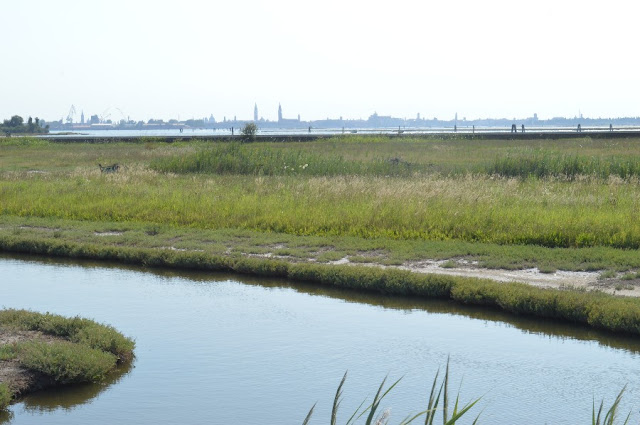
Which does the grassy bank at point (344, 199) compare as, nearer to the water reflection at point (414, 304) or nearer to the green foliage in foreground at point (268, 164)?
the green foliage in foreground at point (268, 164)

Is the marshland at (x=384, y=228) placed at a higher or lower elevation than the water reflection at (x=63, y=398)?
higher

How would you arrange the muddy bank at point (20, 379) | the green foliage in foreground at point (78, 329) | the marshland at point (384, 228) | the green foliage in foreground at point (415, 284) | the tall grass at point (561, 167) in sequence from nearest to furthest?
the muddy bank at point (20, 379) → the green foliage in foreground at point (78, 329) → the green foliage in foreground at point (415, 284) → the marshland at point (384, 228) → the tall grass at point (561, 167)

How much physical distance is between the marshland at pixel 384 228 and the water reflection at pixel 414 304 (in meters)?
0.14

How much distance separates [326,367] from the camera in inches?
446

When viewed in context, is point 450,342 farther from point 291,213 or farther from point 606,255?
point 291,213

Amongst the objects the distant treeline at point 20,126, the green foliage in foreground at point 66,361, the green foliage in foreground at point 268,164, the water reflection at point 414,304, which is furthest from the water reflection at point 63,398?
the distant treeline at point 20,126

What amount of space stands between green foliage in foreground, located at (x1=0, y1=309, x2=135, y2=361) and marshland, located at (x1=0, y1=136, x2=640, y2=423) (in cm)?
311

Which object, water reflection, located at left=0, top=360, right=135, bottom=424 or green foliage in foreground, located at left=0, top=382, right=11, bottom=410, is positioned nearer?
green foliage in foreground, located at left=0, top=382, right=11, bottom=410

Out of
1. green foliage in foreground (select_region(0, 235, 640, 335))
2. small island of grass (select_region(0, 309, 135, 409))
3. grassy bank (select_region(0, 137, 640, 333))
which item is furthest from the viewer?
grassy bank (select_region(0, 137, 640, 333))

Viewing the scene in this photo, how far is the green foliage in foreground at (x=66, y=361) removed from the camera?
419 inches

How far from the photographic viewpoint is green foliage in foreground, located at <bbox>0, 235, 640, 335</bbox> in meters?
13.8

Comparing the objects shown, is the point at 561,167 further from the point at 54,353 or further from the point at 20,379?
the point at 20,379

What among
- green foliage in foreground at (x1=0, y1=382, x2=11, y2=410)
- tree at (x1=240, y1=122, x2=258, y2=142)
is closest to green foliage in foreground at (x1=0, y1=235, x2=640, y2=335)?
green foliage in foreground at (x1=0, y1=382, x2=11, y2=410)

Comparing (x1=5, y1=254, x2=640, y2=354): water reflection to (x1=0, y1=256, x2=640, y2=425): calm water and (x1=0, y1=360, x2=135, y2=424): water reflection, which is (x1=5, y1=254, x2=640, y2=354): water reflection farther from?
(x1=0, y1=360, x2=135, y2=424): water reflection
